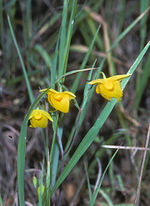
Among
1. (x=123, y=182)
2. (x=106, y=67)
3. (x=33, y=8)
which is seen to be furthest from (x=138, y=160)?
(x=33, y=8)

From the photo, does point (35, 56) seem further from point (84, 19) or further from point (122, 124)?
point (122, 124)

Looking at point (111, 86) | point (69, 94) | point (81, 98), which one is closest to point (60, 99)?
point (69, 94)

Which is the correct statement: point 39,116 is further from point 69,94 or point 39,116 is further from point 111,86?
point 111,86

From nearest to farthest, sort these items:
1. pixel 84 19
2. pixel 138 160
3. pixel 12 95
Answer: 1. pixel 138 160
2. pixel 12 95
3. pixel 84 19

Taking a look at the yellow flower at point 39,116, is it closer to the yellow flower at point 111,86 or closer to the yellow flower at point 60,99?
the yellow flower at point 60,99

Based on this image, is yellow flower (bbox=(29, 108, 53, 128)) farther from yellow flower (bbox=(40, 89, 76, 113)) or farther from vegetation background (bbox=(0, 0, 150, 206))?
vegetation background (bbox=(0, 0, 150, 206))

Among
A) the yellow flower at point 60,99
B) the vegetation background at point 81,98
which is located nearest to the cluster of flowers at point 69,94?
the yellow flower at point 60,99
